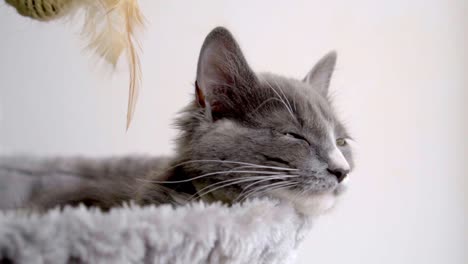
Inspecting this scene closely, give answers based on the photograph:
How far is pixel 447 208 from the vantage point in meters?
1.08

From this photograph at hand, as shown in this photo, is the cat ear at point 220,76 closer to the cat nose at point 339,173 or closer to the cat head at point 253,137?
the cat head at point 253,137

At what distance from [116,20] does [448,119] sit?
834mm

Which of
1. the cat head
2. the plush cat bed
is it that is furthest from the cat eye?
the plush cat bed

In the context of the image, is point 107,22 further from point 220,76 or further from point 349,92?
point 349,92

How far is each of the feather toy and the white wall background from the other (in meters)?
0.45

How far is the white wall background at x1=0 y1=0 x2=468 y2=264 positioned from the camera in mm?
1074

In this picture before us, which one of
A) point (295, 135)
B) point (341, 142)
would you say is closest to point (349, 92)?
point (341, 142)

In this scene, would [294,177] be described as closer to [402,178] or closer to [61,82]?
[402,178]

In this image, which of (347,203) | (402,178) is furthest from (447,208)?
(347,203)

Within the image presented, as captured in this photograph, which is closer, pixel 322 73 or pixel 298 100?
pixel 298 100

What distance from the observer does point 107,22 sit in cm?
61

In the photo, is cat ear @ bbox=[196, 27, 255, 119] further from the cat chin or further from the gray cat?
the cat chin

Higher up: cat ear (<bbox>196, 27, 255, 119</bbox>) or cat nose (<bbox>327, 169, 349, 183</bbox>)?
cat ear (<bbox>196, 27, 255, 119</bbox>)

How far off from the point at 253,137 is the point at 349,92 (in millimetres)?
631
